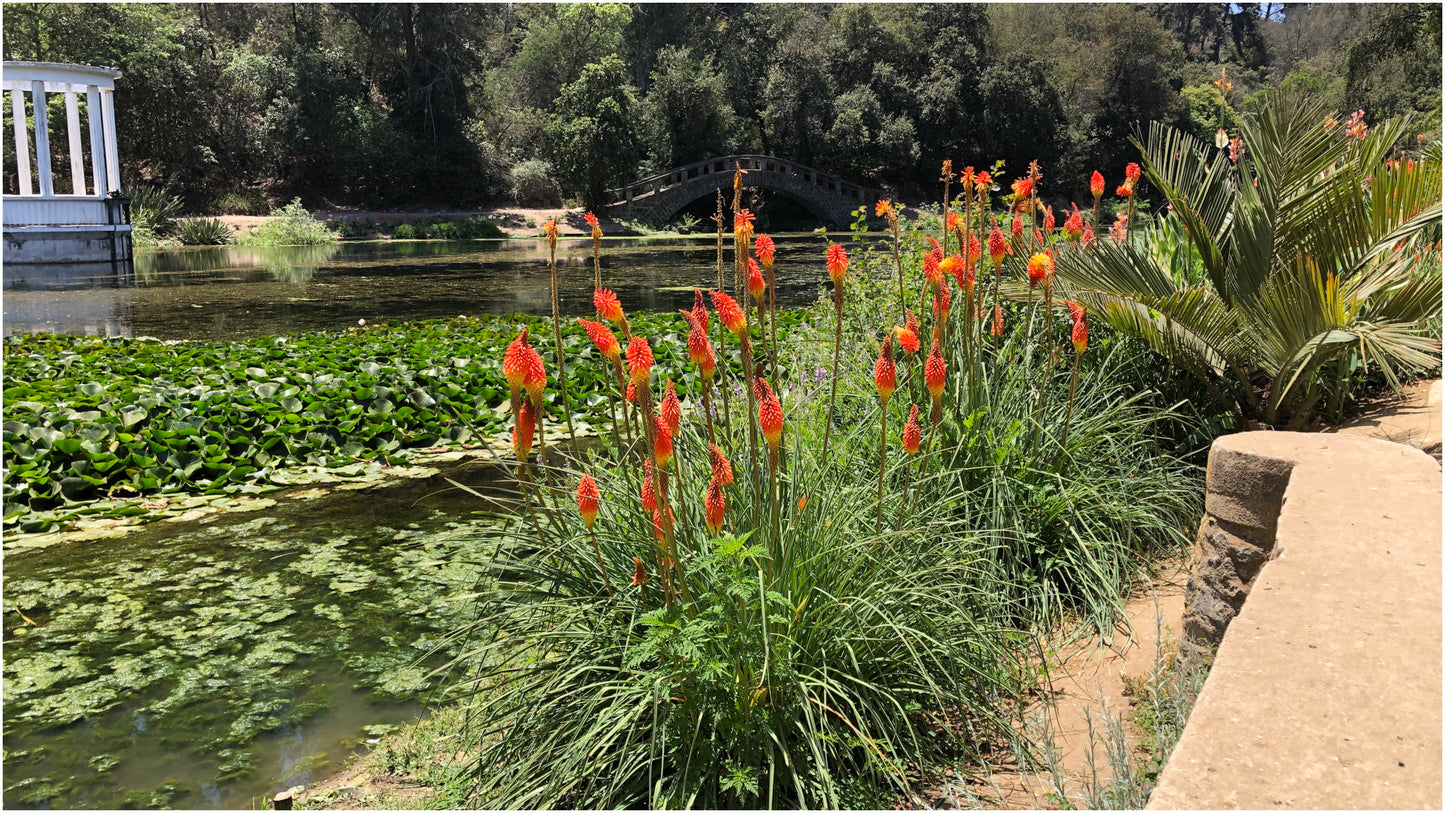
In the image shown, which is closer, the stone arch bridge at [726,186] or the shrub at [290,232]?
the shrub at [290,232]

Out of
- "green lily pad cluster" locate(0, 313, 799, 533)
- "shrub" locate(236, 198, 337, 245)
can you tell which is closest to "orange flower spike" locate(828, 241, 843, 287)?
"green lily pad cluster" locate(0, 313, 799, 533)

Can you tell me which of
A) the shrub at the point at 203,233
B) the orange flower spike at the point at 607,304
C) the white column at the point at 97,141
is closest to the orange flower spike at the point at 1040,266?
the orange flower spike at the point at 607,304

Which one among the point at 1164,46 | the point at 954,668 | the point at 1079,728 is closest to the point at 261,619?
the point at 954,668

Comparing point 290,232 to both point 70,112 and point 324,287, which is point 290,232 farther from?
point 324,287

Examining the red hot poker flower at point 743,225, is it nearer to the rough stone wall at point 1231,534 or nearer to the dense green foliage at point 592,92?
the rough stone wall at point 1231,534

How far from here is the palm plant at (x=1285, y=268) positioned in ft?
14.3

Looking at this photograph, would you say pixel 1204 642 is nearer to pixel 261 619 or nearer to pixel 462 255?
pixel 261 619

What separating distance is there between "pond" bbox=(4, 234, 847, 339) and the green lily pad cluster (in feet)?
12.1

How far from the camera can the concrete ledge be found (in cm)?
166

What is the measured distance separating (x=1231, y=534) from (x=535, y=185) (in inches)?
1571

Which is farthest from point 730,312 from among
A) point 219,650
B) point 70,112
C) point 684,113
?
point 684,113

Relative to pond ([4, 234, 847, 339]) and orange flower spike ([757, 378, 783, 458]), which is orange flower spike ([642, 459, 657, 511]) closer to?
orange flower spike ([757, 378, 783, 458])

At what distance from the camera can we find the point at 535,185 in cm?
4050

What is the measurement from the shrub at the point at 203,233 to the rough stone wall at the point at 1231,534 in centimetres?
3204
